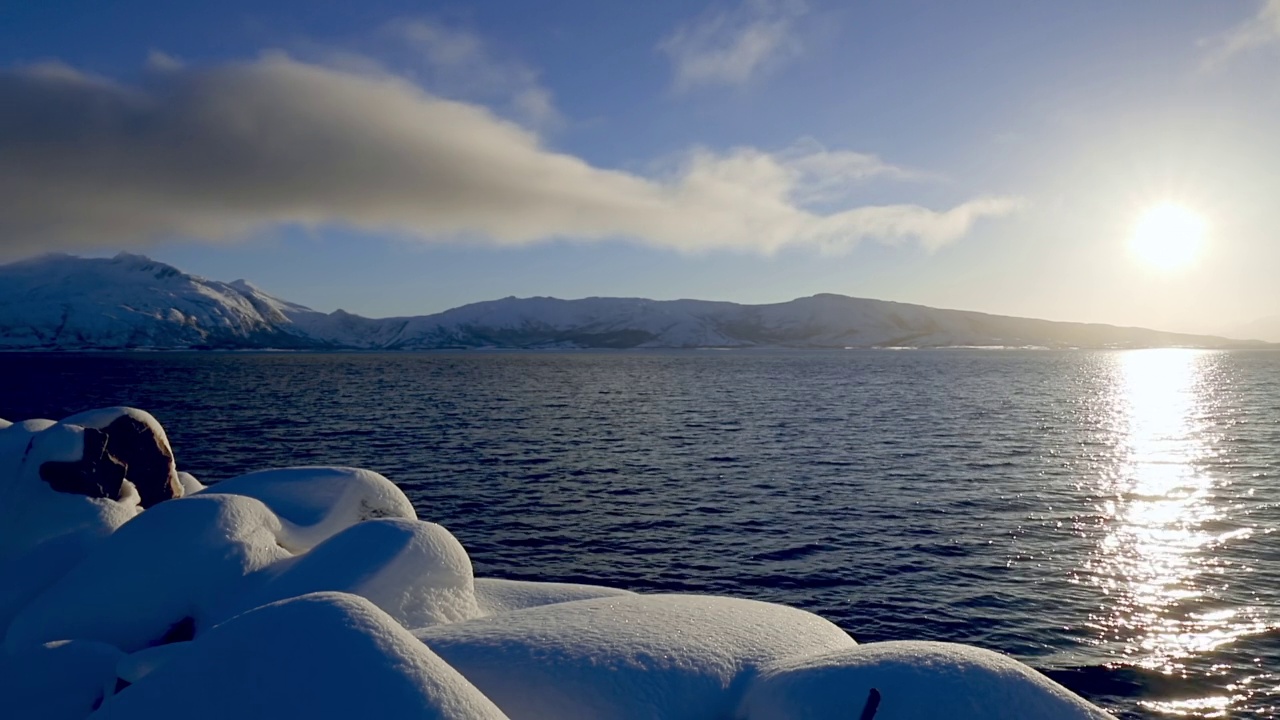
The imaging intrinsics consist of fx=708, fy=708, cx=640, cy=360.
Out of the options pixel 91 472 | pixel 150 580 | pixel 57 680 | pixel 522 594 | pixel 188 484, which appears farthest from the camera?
pixel 188 484

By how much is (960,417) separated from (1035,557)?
44.7 meters

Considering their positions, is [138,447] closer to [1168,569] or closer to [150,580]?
[150,580]

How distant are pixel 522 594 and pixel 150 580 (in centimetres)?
680

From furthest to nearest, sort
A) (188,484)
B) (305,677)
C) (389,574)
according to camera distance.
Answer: (188,484) → (389,574) → (305,677)

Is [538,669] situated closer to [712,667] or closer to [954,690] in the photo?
[712,667]

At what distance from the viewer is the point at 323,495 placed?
17.4 meters

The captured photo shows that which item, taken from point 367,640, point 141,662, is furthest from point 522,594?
point 367,640

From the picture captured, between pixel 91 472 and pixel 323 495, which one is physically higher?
pixel 91 472

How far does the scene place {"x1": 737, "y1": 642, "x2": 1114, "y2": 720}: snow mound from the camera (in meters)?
8.08

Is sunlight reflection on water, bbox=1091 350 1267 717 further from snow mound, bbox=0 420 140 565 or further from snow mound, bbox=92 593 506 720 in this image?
snow mound, bbox=0 420 140 565

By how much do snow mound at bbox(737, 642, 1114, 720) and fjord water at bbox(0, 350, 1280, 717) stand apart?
1002 centimetres

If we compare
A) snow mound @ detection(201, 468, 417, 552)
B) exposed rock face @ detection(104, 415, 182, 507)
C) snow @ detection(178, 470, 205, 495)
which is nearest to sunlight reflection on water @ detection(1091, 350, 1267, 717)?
snow mound @ detection(201, 468, 417, 552)

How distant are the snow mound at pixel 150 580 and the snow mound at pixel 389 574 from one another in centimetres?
77

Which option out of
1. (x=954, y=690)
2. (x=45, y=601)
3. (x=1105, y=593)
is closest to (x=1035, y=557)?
(x=1105, y=593)
